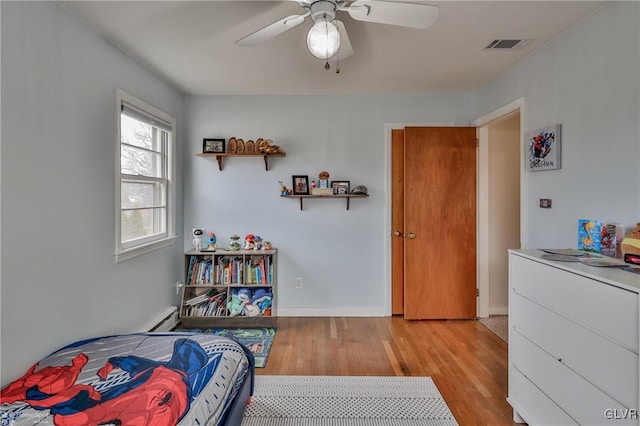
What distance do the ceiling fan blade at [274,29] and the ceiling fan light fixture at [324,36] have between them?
10 centimetres

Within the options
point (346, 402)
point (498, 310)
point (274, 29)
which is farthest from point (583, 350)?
point (498, 310)

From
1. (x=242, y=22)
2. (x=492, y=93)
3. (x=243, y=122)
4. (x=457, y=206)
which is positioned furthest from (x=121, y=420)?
(x=492, y=93)

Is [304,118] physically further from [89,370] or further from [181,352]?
[89,370]

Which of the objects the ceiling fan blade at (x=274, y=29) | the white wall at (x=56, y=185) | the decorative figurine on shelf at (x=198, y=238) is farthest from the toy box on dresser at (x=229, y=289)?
the ceiling fan blade at (x=274, y=29)

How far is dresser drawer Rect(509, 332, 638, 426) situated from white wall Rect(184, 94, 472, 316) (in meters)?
1.81

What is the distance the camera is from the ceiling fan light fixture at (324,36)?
1563mm

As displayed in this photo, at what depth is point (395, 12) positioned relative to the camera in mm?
1526

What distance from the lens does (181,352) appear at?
5.87 ft

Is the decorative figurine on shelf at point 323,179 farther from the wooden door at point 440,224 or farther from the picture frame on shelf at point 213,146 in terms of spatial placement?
the picture frame on shelf at point 213,146

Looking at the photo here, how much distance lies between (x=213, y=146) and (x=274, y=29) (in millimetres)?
2063

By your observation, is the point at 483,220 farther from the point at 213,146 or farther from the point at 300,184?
the point at 213,146

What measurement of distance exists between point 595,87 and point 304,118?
2.51 m

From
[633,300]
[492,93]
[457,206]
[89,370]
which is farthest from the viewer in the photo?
[457,206]

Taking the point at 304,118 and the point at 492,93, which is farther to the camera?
the point at 304,118
